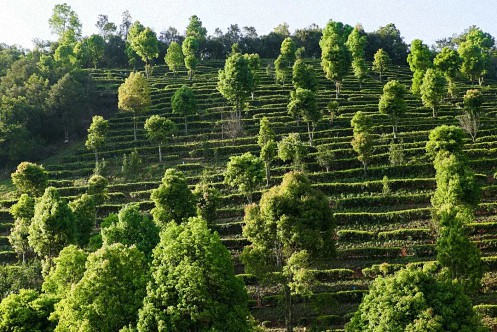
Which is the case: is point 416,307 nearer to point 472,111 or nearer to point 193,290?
point 193,290

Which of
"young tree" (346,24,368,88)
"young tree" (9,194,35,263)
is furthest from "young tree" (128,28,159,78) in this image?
"young tree" (9,194,35,263)

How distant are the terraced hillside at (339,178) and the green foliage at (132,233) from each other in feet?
28.4

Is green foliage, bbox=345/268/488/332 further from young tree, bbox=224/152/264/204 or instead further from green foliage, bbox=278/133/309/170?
green foliage, bbox=278/133/309/170

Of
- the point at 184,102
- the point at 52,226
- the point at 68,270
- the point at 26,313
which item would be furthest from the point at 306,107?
the point at 26,313

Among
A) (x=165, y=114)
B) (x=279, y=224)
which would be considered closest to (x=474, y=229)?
(x=279, y=224)

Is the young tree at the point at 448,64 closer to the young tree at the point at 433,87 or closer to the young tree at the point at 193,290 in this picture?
the young tree at the point at 433,87

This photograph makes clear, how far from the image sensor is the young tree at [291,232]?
29.9 m

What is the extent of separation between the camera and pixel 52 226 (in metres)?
34.5

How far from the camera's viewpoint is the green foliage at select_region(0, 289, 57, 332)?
992 inches

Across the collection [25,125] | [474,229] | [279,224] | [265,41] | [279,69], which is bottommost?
[474,229]

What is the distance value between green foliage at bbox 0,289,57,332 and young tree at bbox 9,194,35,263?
46.4 ft

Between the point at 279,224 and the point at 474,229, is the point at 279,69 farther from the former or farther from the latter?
the point at 279,224

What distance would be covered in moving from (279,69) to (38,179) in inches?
1700

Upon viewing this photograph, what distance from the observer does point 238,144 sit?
60438 millimetres
